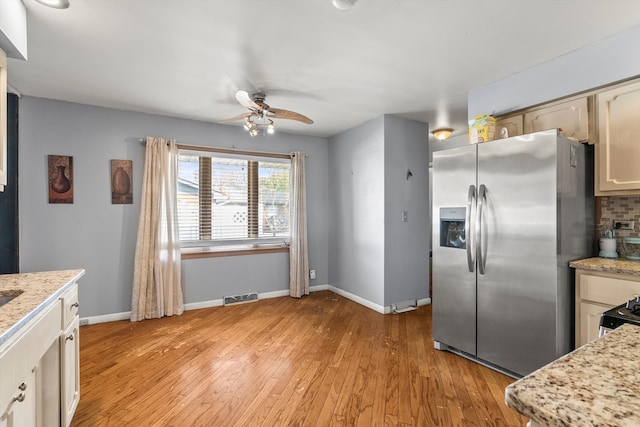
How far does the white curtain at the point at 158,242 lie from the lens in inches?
140

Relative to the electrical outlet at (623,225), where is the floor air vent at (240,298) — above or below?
below

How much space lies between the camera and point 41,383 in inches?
60.2

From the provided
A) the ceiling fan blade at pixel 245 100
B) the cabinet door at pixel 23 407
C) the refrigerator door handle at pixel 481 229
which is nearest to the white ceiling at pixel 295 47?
the ceiling fan blade at pixel 245 100

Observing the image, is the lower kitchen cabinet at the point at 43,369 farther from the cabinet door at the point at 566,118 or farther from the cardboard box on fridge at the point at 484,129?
the cabinet door at the point at 566,118

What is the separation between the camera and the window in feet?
13.1

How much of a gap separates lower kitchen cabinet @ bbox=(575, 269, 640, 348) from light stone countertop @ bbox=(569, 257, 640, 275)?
4 cm

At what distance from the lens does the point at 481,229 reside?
239 centimetres

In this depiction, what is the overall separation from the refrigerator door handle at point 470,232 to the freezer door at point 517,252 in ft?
0.18

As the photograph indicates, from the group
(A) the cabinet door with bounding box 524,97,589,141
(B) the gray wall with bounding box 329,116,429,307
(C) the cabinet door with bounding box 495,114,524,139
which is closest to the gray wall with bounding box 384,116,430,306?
(B) the gray wall with bounding box 329,116,429,307

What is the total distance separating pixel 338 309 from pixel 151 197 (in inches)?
107

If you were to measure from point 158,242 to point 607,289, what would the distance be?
4181mm

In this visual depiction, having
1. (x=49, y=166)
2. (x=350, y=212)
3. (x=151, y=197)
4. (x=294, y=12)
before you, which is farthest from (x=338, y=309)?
(x=49, y=166)

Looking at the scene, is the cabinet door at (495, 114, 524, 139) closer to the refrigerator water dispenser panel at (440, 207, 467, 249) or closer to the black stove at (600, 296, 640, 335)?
Result: the refrigerator water dispenser panel at (440, 207, 467, 249)

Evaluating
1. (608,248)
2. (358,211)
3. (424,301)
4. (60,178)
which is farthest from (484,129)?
(60,178)
